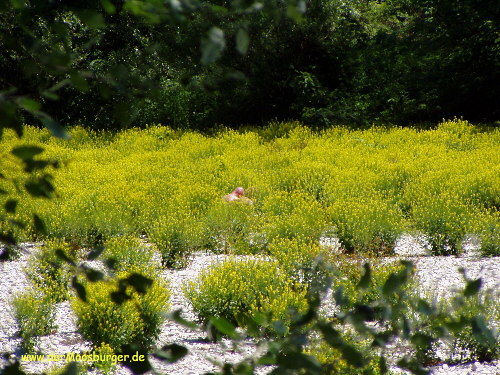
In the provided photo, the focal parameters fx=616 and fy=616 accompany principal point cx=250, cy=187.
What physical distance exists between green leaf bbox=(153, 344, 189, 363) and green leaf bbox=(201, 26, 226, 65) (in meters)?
0.51

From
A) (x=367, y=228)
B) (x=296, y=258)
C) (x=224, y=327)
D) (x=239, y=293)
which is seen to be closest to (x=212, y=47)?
(x=224, y=327)

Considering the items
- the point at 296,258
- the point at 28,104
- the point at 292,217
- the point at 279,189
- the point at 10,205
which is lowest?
the point at 10,205

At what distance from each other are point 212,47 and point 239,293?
4.32 meters

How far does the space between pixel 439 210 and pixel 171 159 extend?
5.53 metres

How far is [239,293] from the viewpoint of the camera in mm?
5121

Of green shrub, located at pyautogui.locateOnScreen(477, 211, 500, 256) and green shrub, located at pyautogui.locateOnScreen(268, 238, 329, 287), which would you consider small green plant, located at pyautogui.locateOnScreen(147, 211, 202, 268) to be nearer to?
green shrub, located at pyautogui.locateOnScreen(268, 238, 329, 287)

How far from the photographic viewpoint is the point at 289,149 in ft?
38.4

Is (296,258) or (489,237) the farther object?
(489,237)

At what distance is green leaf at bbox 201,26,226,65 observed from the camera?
93 cm

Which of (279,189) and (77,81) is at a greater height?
(279,189)

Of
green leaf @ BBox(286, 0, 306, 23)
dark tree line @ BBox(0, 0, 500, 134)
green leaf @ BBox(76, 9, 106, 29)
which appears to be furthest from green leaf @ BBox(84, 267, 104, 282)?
dark tree line @ BBox(0, 0, 500, 134)

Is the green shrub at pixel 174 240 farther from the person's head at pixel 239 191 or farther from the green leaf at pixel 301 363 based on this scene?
the green leaf at pixel 301 363

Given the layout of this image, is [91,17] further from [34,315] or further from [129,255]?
[129,255]

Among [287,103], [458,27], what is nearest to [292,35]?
[287,103]
